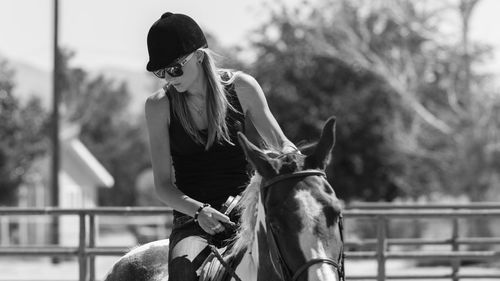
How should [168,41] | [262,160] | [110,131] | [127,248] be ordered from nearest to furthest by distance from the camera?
[262,160]
[168,41]
[127,248]
[110,131]

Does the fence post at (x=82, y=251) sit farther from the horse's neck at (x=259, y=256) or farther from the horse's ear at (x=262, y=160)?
the horse's ear at (x=262, y=160)

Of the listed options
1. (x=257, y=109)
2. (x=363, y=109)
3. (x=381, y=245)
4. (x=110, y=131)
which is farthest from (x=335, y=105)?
(x=257, y=109)

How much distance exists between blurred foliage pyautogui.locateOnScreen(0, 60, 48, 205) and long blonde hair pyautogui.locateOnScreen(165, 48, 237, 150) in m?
30.1

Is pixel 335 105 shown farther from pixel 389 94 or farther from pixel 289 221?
pixel 289 221

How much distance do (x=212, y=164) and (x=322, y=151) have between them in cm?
82

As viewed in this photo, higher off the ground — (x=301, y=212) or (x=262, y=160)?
(x=262, y=160)

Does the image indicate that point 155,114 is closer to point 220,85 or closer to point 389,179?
point 220,85

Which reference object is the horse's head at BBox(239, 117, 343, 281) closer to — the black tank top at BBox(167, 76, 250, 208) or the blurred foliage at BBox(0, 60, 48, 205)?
the black tank top at BBox(167, 76, 250, 208)

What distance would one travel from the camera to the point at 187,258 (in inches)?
166

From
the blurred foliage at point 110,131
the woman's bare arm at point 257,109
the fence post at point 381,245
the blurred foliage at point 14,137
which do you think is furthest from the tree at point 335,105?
the woman's bare arm at point 257,109

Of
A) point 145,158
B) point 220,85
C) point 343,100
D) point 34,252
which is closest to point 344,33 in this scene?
point 343,100

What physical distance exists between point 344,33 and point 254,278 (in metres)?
31.2

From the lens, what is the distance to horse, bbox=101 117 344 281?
3471 millimetres

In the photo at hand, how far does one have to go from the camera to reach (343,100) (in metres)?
44.5
